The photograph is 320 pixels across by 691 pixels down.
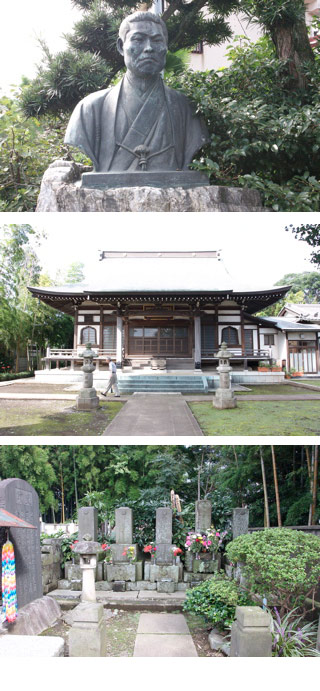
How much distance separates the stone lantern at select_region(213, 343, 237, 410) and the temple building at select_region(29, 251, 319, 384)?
76 millimetres

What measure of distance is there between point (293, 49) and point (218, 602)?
605 cm

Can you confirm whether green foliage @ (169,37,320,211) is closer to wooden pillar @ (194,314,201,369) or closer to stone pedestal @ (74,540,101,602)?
wooden pillar @ (194,314,201,369)

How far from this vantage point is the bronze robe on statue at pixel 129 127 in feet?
13.0

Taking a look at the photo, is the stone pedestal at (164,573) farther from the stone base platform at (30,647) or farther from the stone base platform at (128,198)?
the stone base platform at (128,198)

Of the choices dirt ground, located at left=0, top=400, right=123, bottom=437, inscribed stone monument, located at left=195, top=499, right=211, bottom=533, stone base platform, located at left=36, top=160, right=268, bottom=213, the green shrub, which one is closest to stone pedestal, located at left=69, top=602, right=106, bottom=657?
dirt ground, located at left=0, top=400, right=123, bottom=437

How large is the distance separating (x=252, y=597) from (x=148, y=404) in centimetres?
317

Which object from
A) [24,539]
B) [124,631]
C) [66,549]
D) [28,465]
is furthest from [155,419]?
[28,465]

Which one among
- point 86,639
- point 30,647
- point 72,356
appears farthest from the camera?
point 86,639

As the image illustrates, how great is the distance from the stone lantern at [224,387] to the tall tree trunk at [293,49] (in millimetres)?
2750

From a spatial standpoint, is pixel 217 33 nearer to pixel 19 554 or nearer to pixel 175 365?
pixel 175 365

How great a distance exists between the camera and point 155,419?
354 centimetres

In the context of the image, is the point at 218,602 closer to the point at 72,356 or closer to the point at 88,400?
the point at 88,400

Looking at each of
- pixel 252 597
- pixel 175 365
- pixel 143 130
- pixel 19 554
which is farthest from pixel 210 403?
pixel 19 554

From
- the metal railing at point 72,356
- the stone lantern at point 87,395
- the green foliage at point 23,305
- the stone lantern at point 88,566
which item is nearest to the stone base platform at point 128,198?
the green foliage at point 23,305
